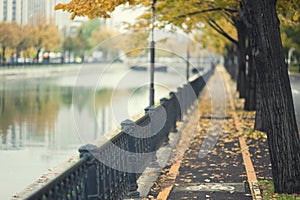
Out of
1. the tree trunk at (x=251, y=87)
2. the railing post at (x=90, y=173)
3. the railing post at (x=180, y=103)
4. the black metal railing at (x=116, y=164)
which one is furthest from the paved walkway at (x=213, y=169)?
the tree trunk at (x=251, y=87)

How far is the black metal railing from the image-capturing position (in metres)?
6.98

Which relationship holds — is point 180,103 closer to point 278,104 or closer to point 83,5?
point 83,5

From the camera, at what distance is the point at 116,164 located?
9805 mm

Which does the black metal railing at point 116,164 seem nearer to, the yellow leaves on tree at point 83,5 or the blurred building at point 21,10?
the yellow leaves on tree at point 83,5

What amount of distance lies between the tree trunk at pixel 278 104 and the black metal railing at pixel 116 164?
2.25 m

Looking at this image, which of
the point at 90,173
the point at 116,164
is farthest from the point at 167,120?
the point at 90,173

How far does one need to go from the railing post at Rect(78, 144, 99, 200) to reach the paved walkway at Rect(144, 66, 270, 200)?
9.38ft

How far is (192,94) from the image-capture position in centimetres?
3022

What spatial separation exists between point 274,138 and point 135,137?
7.40ft

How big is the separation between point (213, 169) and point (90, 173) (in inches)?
233

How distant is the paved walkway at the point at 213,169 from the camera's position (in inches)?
437

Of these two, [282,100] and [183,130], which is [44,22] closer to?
[183,130]

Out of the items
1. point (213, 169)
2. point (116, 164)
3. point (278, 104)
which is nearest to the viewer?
point (116, 164)

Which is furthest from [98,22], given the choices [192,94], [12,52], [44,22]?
[192,94]
